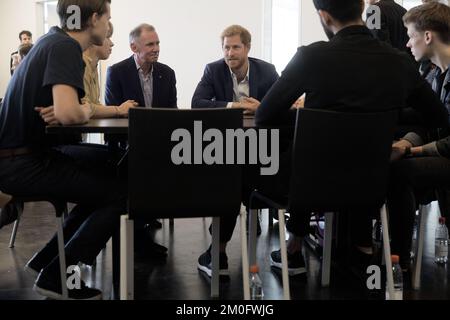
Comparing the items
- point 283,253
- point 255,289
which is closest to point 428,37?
point 283,253

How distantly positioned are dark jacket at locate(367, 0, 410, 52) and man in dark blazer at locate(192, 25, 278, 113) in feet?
2.16

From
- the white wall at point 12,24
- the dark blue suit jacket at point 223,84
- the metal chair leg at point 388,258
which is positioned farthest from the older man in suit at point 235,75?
the white wall at point 12,24

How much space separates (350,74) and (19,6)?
804 centimetres

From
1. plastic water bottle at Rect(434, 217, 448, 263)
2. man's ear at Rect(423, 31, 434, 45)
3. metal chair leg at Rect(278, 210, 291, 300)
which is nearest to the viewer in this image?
metal chair leg at Rect(278, 210, 291, 300)

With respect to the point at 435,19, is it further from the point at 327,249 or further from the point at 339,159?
the point at 327,249

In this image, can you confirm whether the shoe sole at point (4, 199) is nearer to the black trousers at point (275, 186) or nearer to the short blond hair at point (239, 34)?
the black trousers at point (275, 186)

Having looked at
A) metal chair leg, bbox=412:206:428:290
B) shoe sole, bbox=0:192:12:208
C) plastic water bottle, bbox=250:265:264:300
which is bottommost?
plastic water bottle, bbox=250:265:264:300

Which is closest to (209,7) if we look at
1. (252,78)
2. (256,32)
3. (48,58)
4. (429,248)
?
(256,32)

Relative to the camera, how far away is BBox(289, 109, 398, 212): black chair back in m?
1.74

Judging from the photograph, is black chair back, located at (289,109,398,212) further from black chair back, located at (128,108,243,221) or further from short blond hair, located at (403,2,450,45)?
short blond hair, located at (403,2,450,45)

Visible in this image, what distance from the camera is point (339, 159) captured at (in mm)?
1785

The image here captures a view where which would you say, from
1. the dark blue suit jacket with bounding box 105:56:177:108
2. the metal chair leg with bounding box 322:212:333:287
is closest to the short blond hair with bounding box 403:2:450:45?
the metal chair leg with bounding box 322:212:333:287
